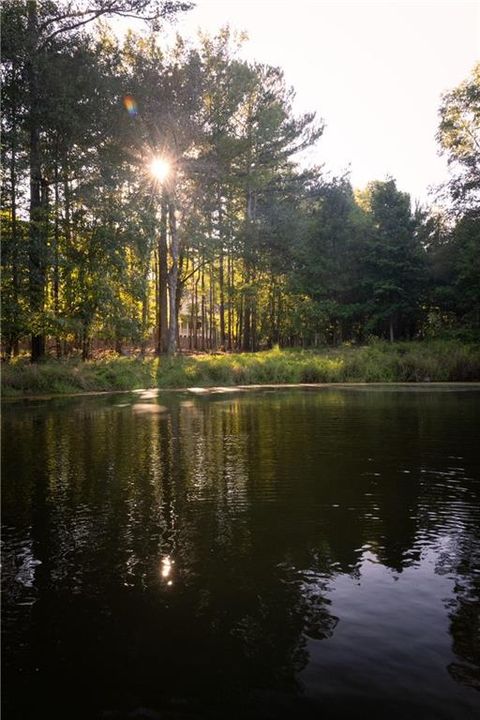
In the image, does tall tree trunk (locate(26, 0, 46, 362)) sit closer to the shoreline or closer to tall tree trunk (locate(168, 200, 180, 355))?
the shoreline

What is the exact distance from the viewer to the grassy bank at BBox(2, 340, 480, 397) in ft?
65.7

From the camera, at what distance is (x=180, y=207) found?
29.2 metres

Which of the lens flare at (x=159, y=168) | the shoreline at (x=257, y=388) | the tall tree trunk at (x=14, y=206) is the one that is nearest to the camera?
the tall tree trunk at (x=14, y=206)

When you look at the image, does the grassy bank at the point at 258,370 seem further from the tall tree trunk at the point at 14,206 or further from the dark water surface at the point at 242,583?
the dark water surface at the point at 242,583

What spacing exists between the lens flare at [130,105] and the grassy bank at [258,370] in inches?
371

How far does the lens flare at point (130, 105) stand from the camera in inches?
875

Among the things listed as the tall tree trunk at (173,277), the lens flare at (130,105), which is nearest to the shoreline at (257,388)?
the tall tree trunk at (173,277)

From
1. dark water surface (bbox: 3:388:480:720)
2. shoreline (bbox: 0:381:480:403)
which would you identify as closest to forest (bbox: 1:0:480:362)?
shoreline (bbox: 0:381:480:403)

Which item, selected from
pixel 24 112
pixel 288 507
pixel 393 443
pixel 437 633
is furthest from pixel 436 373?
pixel 437 633

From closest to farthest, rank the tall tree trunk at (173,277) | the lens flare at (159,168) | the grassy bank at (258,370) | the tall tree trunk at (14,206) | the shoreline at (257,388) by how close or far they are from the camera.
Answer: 1. the tall tree trunk at (14,206)
2. the shoreline at (257,388)
3. the grassy bank at (258,370)
4. the lens flare at (159,168)
5. the tall tree trunk at (173,277)

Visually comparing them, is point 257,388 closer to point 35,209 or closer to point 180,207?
point 35,209

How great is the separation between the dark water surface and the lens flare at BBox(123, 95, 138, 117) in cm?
1713

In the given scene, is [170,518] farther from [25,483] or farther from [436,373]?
[436,373]

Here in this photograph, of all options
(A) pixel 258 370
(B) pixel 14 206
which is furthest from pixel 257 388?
(B) pixel 14 206
